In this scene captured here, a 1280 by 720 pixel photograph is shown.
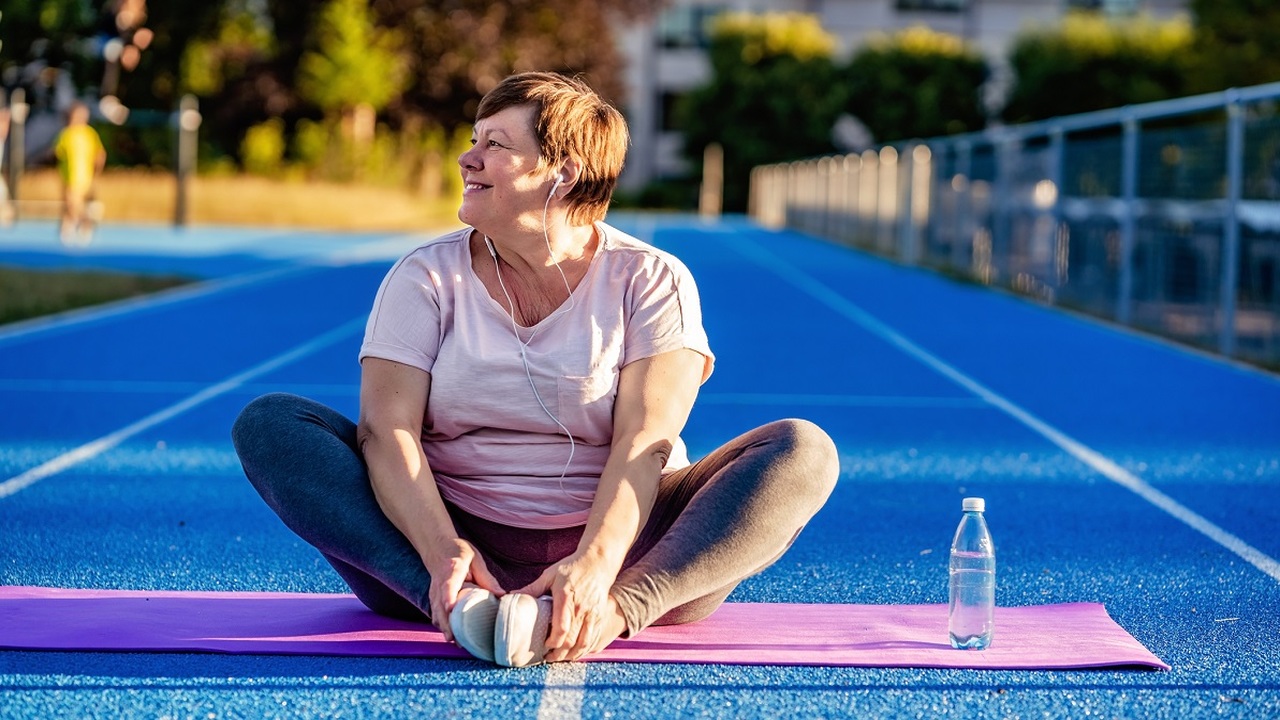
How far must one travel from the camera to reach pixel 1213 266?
46.5 ft

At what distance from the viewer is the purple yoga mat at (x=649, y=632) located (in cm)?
458

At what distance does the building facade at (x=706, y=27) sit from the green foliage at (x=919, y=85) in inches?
199

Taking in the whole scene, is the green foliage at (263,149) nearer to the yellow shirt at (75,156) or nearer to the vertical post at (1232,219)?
the yellow shirt at (75,156)

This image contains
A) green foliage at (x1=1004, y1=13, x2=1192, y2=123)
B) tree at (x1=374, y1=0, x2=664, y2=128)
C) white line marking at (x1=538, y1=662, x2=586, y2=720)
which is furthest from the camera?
green foliage at (x1=1004, y1=13, x2=1192, y2=123)

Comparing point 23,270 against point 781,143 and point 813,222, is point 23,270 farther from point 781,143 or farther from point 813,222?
point 781,143

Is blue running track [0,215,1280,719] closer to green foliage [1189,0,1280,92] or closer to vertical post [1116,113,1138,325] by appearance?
vertical post [1116,113,1138,325]

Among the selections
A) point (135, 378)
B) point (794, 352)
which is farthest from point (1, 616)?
point (794, 352)

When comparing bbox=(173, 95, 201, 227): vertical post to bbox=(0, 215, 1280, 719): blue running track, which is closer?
bbox=(0, 215, 1280, 719): blue running track

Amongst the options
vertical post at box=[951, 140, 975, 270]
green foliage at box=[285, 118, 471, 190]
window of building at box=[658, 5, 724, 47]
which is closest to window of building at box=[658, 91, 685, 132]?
window of building at box=[658, 5, 724, 47]

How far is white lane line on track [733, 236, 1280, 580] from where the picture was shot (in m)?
6.48

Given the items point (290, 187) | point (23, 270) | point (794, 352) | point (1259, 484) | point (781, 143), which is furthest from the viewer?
point (781, 143)

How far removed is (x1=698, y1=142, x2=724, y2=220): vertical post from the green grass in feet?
156

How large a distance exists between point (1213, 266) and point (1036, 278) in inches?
259

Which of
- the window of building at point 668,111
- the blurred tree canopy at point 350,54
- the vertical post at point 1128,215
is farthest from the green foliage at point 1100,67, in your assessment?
the vertical post at point 1128,215
